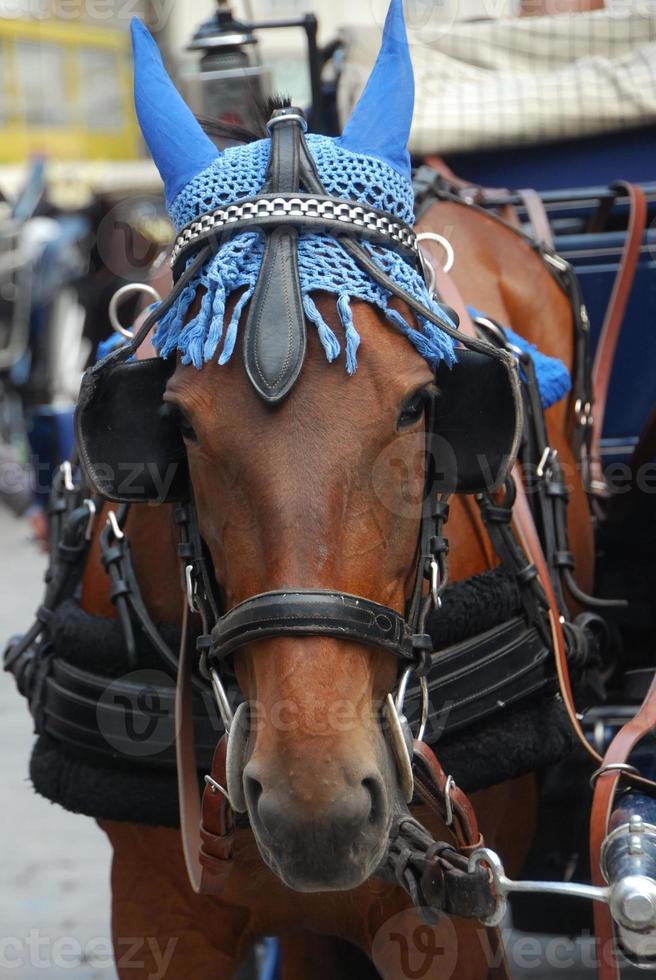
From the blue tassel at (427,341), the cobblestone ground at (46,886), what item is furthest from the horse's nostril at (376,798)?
the cobblestone ground at (46,886)

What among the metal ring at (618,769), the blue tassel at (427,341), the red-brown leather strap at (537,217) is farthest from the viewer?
the red-brown leather strap at (537,217)

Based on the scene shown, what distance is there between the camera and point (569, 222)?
3.29 meters

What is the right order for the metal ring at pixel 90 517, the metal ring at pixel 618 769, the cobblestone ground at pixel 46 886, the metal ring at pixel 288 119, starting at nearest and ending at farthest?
the metal ring at pixel 288 119 < the metal ring at pixel 618 769 < the metal ring at pixel 90 517 < the cobblestone ground at pixel 46 886

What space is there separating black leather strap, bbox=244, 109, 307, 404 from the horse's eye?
0.15 meters

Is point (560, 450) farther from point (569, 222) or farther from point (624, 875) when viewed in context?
point (624, 875)

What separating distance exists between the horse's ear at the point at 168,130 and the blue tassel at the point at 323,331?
30 centimetres

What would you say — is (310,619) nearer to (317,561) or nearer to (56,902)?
(317,561)

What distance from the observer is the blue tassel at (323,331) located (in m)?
1.57

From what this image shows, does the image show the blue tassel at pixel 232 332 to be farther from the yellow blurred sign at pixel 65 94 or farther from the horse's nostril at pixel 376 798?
the yellow blurred sign at pixel 65 94

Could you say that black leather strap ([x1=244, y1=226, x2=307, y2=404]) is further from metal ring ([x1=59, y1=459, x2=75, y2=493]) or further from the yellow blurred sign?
the yellow blurred sign

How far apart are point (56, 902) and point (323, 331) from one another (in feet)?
9.04

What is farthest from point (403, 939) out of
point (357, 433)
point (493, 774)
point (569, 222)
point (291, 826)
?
point (569, 222)

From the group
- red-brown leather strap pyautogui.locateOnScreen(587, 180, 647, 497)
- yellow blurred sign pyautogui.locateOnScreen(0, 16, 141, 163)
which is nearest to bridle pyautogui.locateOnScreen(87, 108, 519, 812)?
red-brown leather strap pyautogui.locateOnScreen(587, 180, 647, 497)

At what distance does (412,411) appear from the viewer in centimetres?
164
